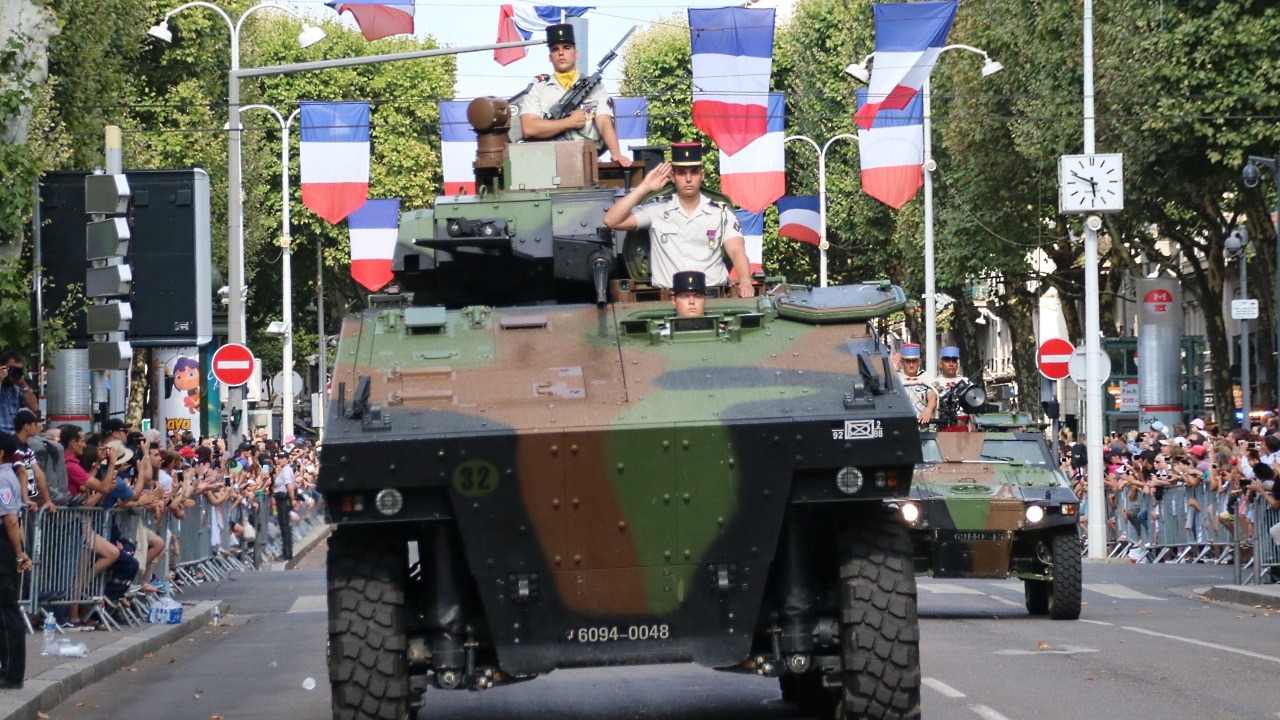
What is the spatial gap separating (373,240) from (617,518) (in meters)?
24.8

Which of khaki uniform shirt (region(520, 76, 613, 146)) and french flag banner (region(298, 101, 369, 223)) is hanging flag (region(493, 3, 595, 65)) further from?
khaki uniform shirt (region(520, 76, 613, 146))

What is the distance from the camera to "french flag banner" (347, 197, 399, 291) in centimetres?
3391

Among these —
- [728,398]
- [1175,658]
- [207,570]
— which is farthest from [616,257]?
[207,570]

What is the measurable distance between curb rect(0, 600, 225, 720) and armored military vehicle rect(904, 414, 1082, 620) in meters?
6.51

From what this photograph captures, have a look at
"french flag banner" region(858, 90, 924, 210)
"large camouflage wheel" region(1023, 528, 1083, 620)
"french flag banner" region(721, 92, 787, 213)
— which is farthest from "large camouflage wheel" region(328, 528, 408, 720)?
"french flag banner" region(858, 90, 924, 210)

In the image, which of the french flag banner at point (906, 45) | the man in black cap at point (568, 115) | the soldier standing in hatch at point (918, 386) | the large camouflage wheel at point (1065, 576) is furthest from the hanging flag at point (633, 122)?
the man in black cap at point (568, 115)

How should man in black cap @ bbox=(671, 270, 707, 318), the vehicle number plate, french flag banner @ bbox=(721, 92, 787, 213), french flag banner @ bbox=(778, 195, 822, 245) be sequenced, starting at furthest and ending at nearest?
1. french flag banner @ bbox=(778, 195, 822, 245)
2. french flag banner @ bbox=(721, 92, 787, 213)
3. man in black cap @ bbox=(671, 270, 707, 318)
4. the vehicle number plate

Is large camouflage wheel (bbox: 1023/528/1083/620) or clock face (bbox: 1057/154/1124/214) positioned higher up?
clock face (bbox: 1057/154/1124/214)

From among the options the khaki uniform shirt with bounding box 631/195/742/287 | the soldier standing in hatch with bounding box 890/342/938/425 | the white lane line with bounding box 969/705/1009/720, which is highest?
the khaki uniform shirt with bounding box 631/195/742/287

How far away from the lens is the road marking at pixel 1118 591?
23.2 meters

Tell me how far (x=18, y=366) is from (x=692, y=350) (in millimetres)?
10163

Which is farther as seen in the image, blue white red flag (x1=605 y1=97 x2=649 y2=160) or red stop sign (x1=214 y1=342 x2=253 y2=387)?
blue white red flag (x1=605 y1=97 x2=649 y2=160)

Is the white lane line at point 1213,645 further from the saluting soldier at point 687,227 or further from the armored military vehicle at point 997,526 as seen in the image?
the saluting soldier at point 687,227

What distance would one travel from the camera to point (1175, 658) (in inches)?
601
